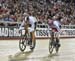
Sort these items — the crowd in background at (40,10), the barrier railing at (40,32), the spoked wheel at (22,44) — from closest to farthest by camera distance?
the spoked wheel at (22,44) < the barrier railing at (40,32) < the crowd in background at (40,10)

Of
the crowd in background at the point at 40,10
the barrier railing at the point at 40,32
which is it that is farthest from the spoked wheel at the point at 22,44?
the crowd in background at the point at 40,10

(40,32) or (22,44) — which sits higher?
(40,32)

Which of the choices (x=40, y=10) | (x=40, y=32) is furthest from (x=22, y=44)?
(x=40, y=10)

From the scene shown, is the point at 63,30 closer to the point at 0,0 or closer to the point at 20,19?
the point at 20,19

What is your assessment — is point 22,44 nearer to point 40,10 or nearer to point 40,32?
point 40,32

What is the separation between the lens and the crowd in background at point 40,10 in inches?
995

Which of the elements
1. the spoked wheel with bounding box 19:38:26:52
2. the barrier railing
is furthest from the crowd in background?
the spoked wheel with bounding box 19:38:26:52

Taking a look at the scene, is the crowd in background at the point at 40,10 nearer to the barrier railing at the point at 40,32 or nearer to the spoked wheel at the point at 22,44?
the barrier railing at the point at 40,32

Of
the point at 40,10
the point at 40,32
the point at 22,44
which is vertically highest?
the point at 40,10

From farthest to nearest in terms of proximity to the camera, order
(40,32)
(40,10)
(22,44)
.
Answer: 1. (40,10)
2. (40,32)
3. (22,44)

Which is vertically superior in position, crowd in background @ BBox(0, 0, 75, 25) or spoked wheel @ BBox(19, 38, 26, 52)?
crowd in background @ BBox(0, 0, 75, 25)

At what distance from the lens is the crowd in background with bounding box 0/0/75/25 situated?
25.3m

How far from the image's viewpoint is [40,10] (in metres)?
28.4

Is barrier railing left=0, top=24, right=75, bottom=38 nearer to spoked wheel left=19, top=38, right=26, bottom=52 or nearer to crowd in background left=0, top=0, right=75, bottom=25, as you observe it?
crowd in background left=0, top=0, right=75, bottom=25
